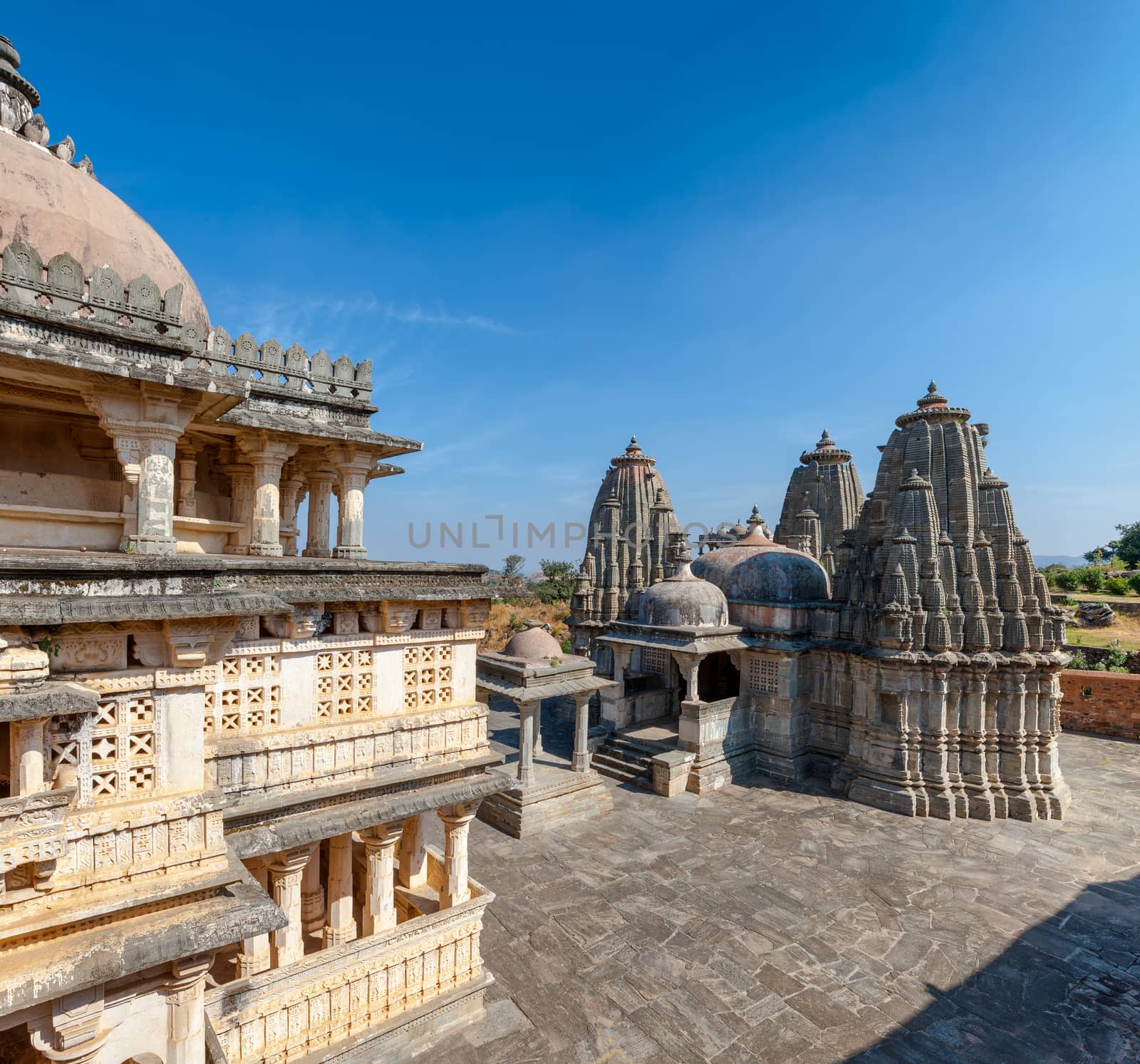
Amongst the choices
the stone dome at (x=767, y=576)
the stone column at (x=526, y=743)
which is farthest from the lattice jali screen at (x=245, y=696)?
the stone dome at (x=767, y=576)

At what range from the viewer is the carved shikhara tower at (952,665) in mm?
15664

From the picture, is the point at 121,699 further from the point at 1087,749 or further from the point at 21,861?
the point at 1087,749

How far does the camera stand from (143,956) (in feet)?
14.4

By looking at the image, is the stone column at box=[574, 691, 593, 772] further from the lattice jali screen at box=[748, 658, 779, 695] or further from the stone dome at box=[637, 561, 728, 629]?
the lattice jali screen at box=[748, 658, 779, 695]

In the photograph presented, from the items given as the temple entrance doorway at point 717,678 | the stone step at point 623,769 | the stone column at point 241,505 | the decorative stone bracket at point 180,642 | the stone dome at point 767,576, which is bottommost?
the stone step at point 623,769

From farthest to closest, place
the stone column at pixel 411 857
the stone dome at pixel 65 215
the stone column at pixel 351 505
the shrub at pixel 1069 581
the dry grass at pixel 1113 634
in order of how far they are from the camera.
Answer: the shrub at pixel 1069 581
the dry grass at pixel 1113 634
the stone column at pixel 351 505
the stone column at pixel 411 857
the stone dome at pixel 65 215

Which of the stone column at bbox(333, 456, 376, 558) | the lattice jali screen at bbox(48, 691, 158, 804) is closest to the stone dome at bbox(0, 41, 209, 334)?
the stone column at bbox(333, 456, 376, 558)

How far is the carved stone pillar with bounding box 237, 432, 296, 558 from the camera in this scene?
955 cm

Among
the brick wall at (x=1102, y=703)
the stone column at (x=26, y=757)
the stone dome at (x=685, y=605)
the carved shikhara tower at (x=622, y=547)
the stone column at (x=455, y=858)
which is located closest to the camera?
the stone column at (x=26, y=757)

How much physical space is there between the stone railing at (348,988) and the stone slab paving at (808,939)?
0.81 meters

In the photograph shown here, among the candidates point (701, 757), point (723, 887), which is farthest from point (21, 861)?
point (701, 757)

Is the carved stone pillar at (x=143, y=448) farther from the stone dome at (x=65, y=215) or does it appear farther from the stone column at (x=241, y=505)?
the stone column at (x=241, y=505)

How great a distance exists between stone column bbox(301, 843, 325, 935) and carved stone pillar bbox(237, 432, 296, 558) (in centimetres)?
462

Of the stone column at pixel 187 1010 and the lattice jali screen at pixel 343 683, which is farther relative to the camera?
the lattice jali screen at pixel 343 683
